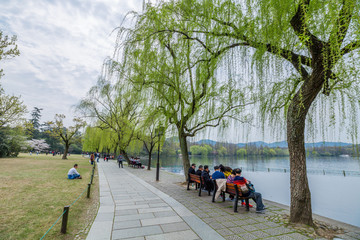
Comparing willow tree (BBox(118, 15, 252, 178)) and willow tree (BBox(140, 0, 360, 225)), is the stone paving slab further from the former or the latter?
willow tree (BBox(118, 15, 252, 178))

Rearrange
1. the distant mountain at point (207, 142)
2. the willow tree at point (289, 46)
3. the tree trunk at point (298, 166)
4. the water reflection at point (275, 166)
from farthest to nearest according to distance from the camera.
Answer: the water reflection at point (275, 166) < the distant mountain at point (207, 142) < the tree trunk at point (298, 166) < the willow tree at point (289, 46)

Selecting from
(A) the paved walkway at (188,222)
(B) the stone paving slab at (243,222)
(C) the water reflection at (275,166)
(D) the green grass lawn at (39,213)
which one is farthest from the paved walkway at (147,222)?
(C) the water reflection at (275,166)

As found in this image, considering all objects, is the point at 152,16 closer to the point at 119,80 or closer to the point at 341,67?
the point at 119,80

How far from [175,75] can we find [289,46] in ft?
14.9

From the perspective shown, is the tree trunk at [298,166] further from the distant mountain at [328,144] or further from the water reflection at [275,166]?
the water reflection at [275,166]

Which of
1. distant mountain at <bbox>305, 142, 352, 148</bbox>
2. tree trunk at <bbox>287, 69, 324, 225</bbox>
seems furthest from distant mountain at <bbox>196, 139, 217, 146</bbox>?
distant mountain at <bbox>305, 142, 352, 148</bbox>

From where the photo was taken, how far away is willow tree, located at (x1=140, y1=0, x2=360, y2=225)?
2855mm

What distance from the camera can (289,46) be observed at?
10.7 feet

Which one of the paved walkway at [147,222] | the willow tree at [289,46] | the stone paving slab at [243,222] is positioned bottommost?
the paved walkway at [147,222]

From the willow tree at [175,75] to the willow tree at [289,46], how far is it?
421 mm

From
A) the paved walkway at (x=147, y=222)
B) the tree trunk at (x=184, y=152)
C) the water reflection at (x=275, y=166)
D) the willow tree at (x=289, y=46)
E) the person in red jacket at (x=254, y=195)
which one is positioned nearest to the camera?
the willow tree at (x=289, y=46)

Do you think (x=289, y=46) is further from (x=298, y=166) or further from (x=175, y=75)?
(x=175, y=75)

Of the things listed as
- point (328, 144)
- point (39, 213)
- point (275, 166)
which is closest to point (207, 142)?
point (328, 144)

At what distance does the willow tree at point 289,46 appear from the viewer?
2.86 m
